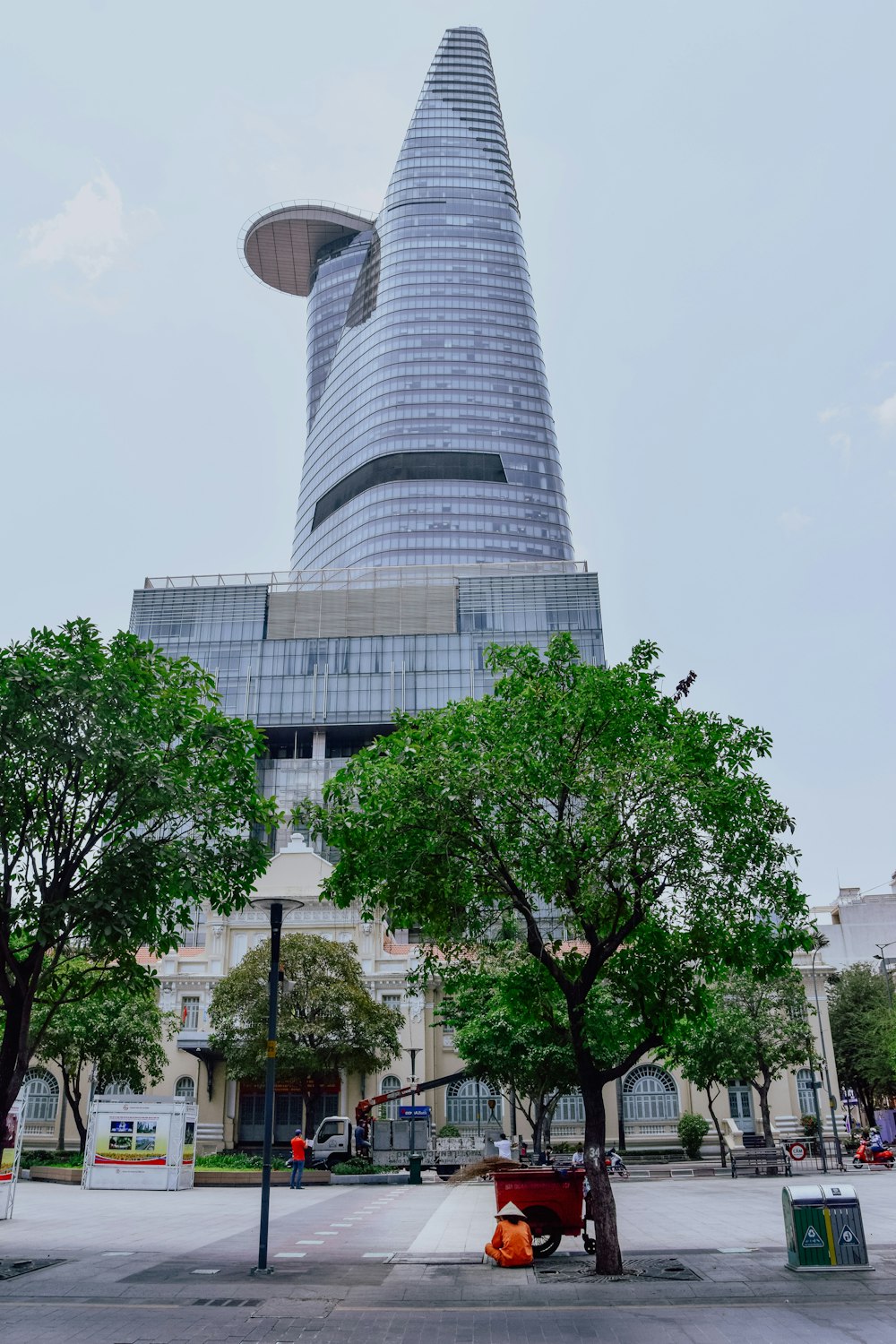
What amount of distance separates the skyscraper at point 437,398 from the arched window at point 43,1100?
348 feet

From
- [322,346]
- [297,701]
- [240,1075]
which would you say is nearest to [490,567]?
[297,701]

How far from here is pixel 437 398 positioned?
6344 inches

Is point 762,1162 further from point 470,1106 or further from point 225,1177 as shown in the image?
point 225,1177

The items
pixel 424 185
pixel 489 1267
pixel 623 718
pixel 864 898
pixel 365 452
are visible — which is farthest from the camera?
pixel 424 185

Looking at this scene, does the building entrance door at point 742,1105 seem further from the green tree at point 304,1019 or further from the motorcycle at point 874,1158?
the green tree at point 304,1019

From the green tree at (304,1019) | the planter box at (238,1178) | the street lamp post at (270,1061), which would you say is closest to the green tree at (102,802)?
the street lamp post at (270,1061)

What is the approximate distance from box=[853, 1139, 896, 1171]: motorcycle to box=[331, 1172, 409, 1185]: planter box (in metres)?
18.5

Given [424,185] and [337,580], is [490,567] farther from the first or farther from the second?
[424,185]

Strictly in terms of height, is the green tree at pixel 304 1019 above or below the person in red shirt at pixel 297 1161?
above

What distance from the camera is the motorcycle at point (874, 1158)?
4000cm

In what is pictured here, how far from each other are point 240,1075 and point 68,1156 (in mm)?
9062

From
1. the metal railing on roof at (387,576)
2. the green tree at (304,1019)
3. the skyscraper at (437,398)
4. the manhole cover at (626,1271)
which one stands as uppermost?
the skyscraper at (437,398)

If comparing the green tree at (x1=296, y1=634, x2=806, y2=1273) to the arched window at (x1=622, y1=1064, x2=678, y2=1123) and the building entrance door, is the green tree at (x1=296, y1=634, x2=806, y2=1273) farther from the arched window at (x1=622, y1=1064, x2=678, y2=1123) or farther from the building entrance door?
the building entrance door

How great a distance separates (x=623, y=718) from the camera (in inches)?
675
